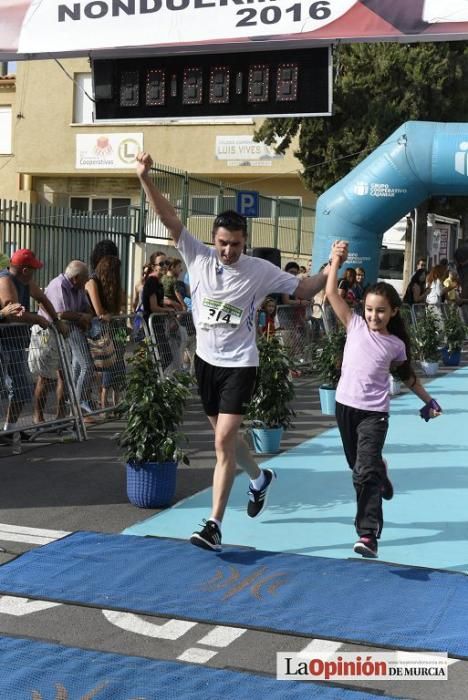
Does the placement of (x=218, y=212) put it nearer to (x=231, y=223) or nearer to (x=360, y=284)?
(x=360, y=284)

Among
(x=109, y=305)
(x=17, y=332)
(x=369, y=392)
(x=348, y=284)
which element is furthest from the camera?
(x=348, y=284)

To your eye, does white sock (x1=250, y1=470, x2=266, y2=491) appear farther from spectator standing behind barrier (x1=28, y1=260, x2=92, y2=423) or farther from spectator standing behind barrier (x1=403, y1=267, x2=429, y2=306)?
spectator standing behind barrier (x1=403, y1=267, x2=429, y2=306)

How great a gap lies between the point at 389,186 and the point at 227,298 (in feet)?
41.3

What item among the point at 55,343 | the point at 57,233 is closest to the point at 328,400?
the point at 55,343

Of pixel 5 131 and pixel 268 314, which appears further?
pixel 5 131

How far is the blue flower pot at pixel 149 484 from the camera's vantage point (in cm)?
708

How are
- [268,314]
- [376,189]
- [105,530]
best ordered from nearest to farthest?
[105,530] → [268,314] → [376,189]

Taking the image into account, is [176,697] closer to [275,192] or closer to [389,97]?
[389,97]

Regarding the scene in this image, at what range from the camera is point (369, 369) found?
19.4 feet

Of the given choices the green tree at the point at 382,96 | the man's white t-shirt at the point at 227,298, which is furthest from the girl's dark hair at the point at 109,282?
the green tree at the point at 382,96

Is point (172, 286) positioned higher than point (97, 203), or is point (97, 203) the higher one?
point (97, 203)

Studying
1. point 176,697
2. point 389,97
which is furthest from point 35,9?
point 389,97

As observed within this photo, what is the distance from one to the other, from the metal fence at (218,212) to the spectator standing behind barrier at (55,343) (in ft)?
31.6

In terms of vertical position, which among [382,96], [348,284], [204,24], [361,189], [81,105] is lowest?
[348,284]
